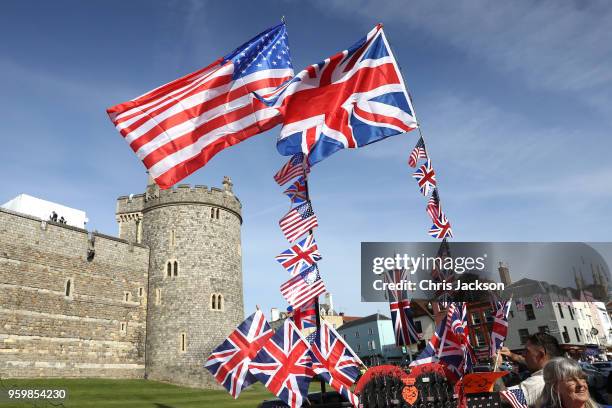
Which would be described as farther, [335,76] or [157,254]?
[157,254]

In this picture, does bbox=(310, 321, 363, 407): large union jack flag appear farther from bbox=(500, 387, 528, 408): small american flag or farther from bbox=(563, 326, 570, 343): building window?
bbox=(563, 326, 570, 343): building window

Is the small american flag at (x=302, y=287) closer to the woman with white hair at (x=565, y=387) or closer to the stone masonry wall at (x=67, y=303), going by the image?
the woman with white hair at (x=565, y=387)

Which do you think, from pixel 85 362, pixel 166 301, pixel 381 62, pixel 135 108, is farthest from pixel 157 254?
pixel 381 62

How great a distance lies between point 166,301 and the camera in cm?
3039

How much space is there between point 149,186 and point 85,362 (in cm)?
1353

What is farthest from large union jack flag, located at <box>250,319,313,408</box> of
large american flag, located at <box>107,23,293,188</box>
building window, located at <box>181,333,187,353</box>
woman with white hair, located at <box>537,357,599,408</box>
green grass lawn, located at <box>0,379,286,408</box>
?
building window, located at <box>181,333,187,353</box>

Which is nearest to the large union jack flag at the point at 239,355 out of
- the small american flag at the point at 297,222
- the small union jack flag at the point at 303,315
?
the small union jack flag at the point at 303,315

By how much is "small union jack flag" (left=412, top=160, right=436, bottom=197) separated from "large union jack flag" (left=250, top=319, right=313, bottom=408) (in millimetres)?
5536

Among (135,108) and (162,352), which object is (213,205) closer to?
(162,352)

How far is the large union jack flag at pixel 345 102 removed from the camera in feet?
26.1

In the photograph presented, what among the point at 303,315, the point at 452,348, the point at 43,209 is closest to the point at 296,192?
the point at 303,315

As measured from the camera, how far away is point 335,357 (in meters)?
8.22

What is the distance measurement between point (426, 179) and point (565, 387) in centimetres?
816

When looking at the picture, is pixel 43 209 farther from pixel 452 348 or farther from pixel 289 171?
pixel 452 348
